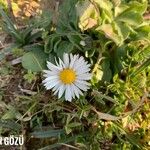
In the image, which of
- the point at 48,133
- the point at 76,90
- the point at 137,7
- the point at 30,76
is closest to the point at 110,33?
the point at 137,7

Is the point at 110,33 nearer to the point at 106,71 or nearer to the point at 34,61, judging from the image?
the point at 106,71

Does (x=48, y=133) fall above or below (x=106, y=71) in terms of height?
below

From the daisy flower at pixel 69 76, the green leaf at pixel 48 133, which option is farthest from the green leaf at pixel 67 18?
the green leaf at pixel 48 133

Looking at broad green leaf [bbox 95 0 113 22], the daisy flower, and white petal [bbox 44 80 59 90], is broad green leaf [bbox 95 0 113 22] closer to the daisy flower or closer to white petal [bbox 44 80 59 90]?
the daisy flower

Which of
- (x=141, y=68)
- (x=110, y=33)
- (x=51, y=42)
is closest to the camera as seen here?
(x=110, y=33)

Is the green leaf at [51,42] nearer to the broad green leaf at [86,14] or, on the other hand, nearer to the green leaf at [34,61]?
the green leaf at [34,61]

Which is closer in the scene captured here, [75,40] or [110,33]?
[110,33]

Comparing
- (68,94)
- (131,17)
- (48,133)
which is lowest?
(48,133)

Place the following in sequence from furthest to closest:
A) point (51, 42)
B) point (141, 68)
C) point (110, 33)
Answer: point (51, 42) < point (141, 68) < point (110, 33)
